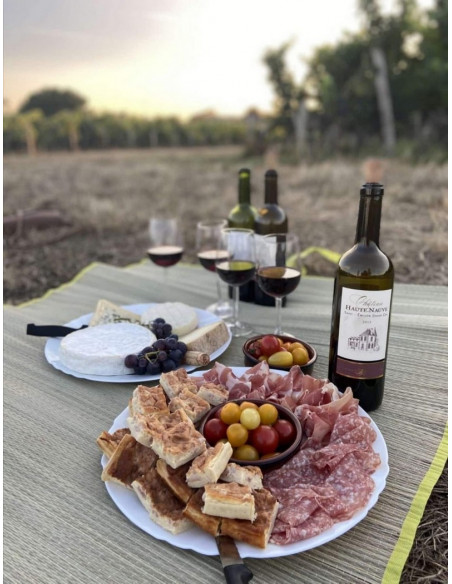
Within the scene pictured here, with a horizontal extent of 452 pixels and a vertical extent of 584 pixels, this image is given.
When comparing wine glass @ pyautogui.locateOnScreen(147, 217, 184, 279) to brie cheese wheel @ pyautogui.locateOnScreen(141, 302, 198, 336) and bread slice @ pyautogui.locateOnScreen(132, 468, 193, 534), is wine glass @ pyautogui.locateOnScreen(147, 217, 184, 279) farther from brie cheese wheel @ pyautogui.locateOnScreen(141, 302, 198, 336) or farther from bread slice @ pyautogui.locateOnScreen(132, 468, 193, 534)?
bread slice @ pyautogui.locateOnScreen(132, 468, 193, 534)

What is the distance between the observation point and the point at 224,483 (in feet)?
3.54

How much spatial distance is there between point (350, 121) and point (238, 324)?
18251 millimetres

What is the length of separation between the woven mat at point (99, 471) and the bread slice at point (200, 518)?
0.27ft

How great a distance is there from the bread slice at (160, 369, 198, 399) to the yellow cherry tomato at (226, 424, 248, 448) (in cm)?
25

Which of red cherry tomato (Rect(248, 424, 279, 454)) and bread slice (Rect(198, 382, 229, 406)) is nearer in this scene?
red cherry tomato (Rect(248, 424, 279, 454))

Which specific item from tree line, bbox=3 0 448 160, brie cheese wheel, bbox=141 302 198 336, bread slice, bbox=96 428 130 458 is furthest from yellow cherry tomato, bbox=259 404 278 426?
tree line, bbox=3 0 448 160

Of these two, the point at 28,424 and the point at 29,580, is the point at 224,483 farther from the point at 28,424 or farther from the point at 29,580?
the point at 28,424

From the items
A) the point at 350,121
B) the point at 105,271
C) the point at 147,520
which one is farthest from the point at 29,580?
the point at 350,121

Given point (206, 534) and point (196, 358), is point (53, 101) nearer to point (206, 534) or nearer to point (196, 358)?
point (196, 358)

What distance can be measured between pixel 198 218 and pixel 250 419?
6.21 m

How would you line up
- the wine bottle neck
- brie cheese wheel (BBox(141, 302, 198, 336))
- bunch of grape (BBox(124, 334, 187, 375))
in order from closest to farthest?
1. the wine bottle neck
2. bunch of grape (BBox(124, 334, 187, 375))
3. brie cheese wheel (BBox(141, 302, 198, 336))

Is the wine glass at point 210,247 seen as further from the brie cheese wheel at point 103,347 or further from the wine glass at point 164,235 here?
the brie cheese wheel at point 103,347

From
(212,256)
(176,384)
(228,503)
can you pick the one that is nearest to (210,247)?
(212,256)

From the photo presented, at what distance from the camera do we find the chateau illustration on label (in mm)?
1405
